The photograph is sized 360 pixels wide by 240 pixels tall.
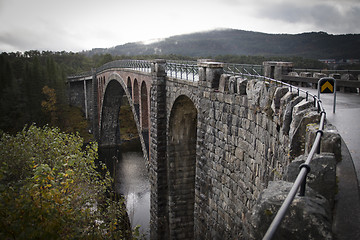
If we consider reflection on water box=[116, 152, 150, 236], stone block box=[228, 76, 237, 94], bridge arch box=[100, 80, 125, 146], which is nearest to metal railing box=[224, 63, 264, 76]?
stone block box=[228, 76, 237, 94]

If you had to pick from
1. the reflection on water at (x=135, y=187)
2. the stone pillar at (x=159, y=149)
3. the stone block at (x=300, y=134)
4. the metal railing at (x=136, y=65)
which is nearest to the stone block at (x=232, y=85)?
the stone block at (x=300, y=134)

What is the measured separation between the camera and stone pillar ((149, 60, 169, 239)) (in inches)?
749

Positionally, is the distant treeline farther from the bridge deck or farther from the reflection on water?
the bridge deck

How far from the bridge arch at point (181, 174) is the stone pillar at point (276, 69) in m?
5.61

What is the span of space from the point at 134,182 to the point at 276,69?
23248 millimetres

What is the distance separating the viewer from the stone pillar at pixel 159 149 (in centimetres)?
1903

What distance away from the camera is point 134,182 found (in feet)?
111

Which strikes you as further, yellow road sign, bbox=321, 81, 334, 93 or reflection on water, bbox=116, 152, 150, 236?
reflection on water, bbox=116, 152, 150, 236

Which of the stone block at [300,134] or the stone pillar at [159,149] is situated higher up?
the stone block at [300,134]

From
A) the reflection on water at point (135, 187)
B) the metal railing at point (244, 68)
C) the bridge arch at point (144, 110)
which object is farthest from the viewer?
the bridge arch at point (144, 110)

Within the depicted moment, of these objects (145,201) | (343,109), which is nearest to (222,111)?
(343,109)

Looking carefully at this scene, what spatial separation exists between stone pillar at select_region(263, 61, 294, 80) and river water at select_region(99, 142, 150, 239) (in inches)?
425

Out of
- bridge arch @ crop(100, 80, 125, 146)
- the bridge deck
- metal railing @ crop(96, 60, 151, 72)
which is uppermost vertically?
metal railing @ crop(96, 60, 151, 72)

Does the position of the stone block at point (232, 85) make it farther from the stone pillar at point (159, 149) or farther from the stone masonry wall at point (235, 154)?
the stone pillar at point (159, 149)
